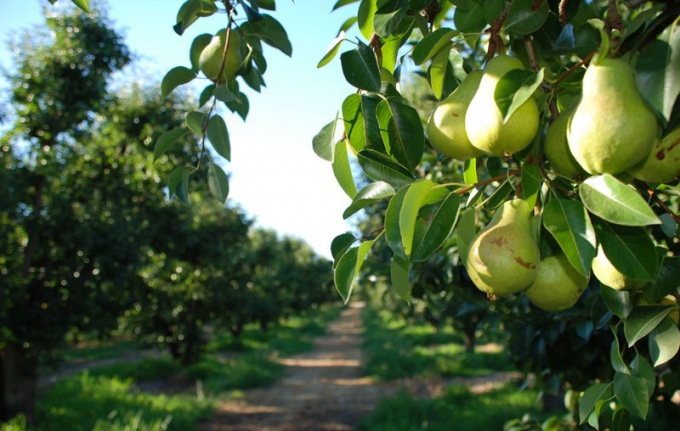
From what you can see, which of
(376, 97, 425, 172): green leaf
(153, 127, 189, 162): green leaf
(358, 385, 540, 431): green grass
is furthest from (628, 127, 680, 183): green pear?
(358, 385, 540, 431): green grass

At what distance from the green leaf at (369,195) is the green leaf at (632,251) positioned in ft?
1.12

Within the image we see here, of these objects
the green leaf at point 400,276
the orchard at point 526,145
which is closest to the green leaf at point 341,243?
the orchard at point 526,145

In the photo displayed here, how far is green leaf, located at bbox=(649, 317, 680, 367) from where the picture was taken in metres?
0.82

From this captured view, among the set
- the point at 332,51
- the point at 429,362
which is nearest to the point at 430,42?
the point at 332,51

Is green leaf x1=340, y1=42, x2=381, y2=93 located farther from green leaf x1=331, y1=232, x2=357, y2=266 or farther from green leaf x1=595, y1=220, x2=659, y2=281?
green leaf x1=595, y1=220, x2=659, y2=281

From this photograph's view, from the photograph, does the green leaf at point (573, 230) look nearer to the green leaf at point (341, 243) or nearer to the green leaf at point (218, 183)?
the green leaf at point (341, 243)

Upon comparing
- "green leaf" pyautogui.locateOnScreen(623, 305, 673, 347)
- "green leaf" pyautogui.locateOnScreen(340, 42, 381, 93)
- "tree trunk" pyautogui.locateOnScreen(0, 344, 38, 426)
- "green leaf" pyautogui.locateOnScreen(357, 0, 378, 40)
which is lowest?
"tree trunk" pyautogui.locateOnScreen(0, 344, 38, 426)

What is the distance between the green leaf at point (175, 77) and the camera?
45.4 inches

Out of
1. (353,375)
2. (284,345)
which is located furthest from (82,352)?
(353,375)

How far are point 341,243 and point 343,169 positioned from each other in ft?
0.47

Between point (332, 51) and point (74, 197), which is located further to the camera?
point (74, 197)

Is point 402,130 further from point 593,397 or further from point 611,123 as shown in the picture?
point 593,397

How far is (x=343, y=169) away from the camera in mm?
944

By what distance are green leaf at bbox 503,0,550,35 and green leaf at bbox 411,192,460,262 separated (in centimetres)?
30
